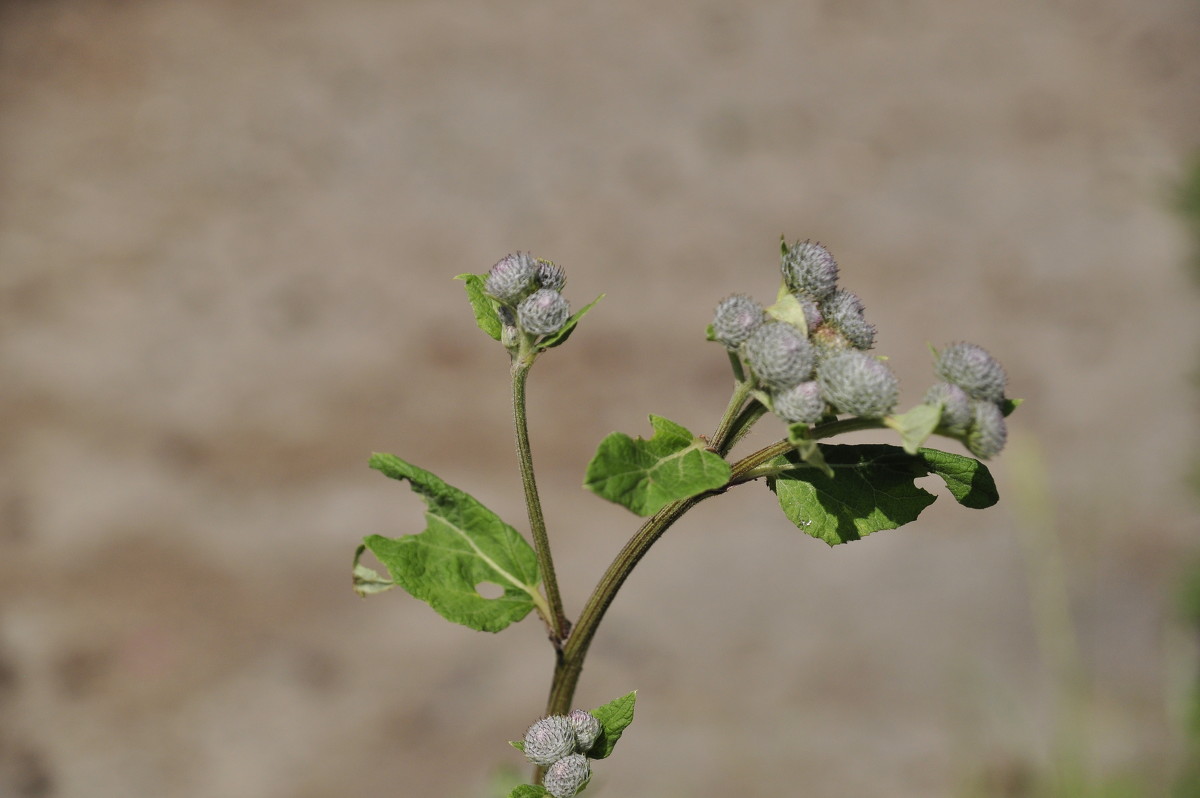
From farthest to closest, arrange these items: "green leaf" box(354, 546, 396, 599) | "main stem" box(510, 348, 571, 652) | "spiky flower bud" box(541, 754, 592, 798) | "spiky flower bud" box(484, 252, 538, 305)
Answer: "green leaf" box(354, 546, 396, 599), "spiky flower bud" box(484, 252, 538, 305), "main stem" box(510, 348, 571, 652), "spiky flower bud" box(541, 754, 592, 798)

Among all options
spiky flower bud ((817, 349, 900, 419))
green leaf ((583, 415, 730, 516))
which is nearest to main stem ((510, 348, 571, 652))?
green leaf ((583, 415, 730, 516))

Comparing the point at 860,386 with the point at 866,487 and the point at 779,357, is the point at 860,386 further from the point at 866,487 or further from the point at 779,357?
the point at 866,487

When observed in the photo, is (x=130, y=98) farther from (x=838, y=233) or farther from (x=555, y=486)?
(x=838, y=233)

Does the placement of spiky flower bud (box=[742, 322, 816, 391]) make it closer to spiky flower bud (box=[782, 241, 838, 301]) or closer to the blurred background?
spiky flower bud (box=[782, 241, 838, 301])

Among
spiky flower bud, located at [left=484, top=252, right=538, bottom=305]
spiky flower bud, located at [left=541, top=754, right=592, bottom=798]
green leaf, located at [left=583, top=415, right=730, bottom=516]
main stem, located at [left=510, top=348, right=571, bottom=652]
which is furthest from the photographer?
spiky flower bud, located at [left=484, top=252, right=538, bottom=305]

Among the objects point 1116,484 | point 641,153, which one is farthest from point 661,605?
point 641,153

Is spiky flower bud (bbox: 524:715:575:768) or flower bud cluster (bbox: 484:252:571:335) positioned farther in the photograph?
flower bud cluster (bbox: 484:252:571:335)
